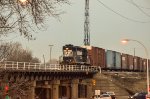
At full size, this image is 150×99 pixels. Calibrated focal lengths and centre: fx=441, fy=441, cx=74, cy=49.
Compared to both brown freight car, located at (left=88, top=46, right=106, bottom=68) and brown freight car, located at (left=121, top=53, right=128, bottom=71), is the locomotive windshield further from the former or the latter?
brown freight car, located at (left=121, top=53, right=128, bottom=71)

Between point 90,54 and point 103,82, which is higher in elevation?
point 90,54

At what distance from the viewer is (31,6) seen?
11.2 metres

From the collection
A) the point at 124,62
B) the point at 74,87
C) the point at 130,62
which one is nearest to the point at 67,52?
the point at 74,87

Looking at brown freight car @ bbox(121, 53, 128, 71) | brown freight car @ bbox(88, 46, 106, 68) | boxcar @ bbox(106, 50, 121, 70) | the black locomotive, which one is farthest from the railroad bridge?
brown freight car @ bbox(121, 53, 128, 71)

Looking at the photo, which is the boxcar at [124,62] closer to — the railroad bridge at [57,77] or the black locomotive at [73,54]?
the railroad bridge at [57,77]

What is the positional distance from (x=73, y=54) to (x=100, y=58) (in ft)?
31.6

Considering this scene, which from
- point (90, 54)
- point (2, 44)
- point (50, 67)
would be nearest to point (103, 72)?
point (90, 54)

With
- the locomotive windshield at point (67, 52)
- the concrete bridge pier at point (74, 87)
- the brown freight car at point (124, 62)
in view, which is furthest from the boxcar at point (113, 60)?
the locomotive windshield at point (67, 52)

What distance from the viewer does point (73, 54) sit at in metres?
80.1

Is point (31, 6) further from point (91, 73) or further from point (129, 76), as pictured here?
point (129, 76)

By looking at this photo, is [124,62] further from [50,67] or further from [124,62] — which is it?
[50,67]

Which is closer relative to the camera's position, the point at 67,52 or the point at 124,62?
the point at 67,52

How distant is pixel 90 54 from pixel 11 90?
6981cm

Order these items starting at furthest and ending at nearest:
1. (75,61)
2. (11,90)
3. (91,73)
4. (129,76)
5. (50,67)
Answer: (129,76) < (91,73) < (75,61) < (50,67) < (11,90)
